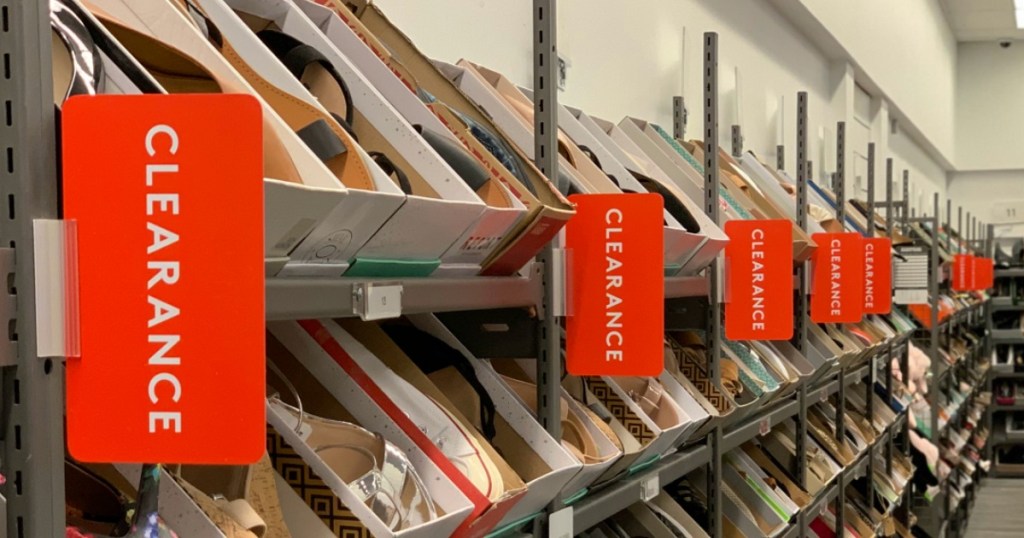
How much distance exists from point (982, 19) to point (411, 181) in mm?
14244

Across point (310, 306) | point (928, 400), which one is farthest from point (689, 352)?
point (928, 400)

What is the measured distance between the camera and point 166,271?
909 mm

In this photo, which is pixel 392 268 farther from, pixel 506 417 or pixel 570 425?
pixel 570 425

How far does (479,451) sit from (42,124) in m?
0.88

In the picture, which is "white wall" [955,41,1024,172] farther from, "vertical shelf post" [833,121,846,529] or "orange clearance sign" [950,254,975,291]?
"vertical shelf post" [833,121,846,529]

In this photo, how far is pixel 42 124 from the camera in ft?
3.01

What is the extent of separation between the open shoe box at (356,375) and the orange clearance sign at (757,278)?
1.39 m

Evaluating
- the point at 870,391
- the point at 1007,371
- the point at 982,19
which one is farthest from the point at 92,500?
the point at 982,19

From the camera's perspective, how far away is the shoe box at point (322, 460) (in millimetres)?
1381

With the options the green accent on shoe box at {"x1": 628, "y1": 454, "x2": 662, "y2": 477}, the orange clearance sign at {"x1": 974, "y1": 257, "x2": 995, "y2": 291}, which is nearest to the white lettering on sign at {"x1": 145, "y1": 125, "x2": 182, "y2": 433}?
the green accent on shoe box at {"x1": 628, "y1": 454, "x2": 662, "y2": 477}

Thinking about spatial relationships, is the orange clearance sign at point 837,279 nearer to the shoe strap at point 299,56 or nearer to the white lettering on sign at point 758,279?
the white lettering on sign at point 758,279

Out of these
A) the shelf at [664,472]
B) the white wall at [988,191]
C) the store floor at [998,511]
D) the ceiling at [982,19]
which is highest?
the ceiling at [982,19]

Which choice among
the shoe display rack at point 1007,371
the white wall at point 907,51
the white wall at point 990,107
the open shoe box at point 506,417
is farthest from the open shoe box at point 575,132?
the white wall at point 990,107

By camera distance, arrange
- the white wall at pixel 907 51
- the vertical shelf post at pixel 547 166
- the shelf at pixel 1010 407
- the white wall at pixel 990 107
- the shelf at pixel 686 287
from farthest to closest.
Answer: the white wall at pixel 990 107, the shelf at pixel 1010 407, the white wall at pixel 907 51, the shelf at pixel 686 287, the vertical shelf post at pixel 547 166
